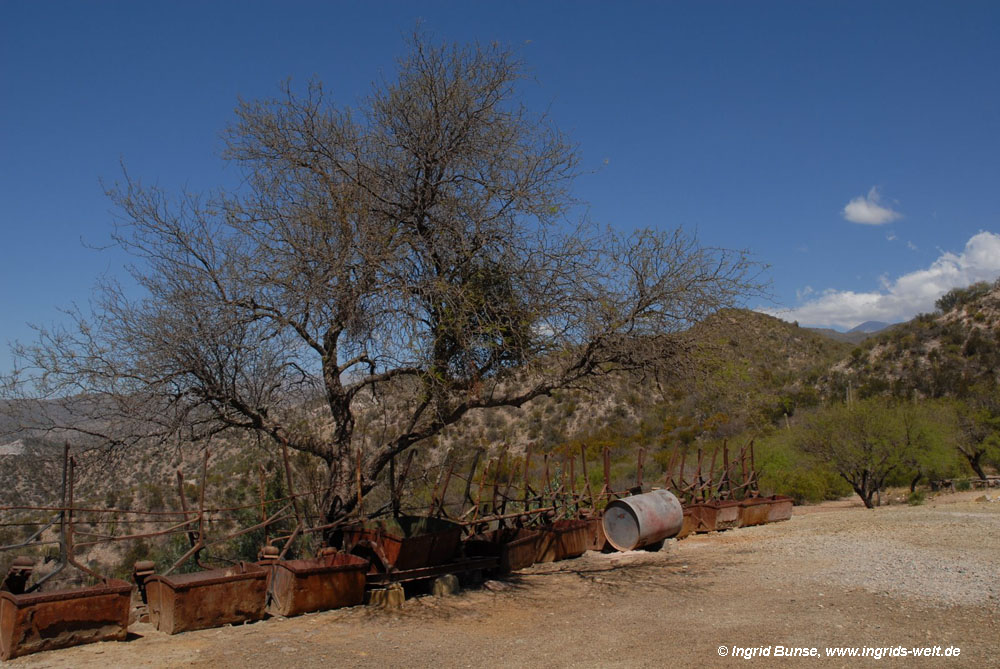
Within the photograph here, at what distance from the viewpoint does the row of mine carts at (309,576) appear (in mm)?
8617

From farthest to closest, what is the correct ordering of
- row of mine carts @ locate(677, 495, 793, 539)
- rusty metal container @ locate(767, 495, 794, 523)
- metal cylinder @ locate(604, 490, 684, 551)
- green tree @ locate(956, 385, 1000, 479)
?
green tree @ locate(956, 385, 1000, 479) → rusty metal container @ locate(767, 495, 794, 523) → row of mine carts @ locate(677, 495, 793, 539) → metal cylinder @ locate(604, 490, 684, 551)

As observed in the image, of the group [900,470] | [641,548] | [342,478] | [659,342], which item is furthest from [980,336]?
[342,478]

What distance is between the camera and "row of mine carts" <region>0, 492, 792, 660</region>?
8617mm

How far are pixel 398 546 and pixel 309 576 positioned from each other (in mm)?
1436

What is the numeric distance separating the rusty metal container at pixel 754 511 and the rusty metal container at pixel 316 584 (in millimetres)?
12134

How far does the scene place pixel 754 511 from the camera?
20297 millimetres

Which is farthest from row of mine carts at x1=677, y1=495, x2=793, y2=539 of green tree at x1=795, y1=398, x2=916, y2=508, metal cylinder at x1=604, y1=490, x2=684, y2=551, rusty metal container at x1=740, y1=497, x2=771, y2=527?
green tree at x1=795, y1=398, x2=916, y2=508

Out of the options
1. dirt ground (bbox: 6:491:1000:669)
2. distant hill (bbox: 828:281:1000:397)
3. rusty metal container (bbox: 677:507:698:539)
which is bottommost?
dirt ground (bbox: 6:491:1000:669)

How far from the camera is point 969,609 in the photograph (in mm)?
9250

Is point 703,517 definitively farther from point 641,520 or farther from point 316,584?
point 316,584

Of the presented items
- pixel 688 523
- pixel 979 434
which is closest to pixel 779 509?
pixel 688 523

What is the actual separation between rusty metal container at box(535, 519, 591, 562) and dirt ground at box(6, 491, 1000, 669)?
56 centimetres

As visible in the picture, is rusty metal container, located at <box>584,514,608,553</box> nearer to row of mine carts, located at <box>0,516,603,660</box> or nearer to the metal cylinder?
the metal cylinder

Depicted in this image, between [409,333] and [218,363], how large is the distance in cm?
302
